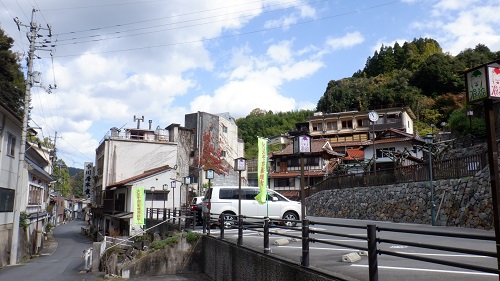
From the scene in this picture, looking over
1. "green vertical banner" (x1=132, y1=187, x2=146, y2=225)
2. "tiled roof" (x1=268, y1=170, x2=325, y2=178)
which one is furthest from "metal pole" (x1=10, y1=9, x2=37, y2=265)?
"tiled roof" (x1=268, y1=170, x2=325, y2=178)

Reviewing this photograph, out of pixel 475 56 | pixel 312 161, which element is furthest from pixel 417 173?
pixel 475 56

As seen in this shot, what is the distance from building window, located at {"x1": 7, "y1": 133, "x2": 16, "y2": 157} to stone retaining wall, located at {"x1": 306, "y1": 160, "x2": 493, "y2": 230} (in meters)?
22.0

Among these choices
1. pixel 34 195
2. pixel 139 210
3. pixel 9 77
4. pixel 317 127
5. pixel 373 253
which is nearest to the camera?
pixel 373 253

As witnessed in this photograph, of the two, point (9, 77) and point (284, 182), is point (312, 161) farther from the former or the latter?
point (9, 77)

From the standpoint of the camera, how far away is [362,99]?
67.2 meters

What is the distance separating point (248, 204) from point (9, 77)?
27.3 metres

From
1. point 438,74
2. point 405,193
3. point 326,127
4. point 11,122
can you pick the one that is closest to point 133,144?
point 11,122

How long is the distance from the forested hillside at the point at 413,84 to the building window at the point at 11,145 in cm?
4508

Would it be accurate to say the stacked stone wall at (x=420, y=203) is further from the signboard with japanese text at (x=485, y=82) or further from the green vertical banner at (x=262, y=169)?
the signboard with japanese text at (x=485, y=82)

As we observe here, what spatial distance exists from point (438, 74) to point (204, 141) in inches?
1482

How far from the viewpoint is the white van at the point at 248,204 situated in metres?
17.8

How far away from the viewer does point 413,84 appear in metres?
64.2

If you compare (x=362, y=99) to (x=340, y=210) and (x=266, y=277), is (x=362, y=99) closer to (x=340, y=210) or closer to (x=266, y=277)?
(x=340, y=210)

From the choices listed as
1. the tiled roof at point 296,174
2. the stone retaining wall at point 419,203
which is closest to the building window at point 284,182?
the tiled roof at point 296,174
